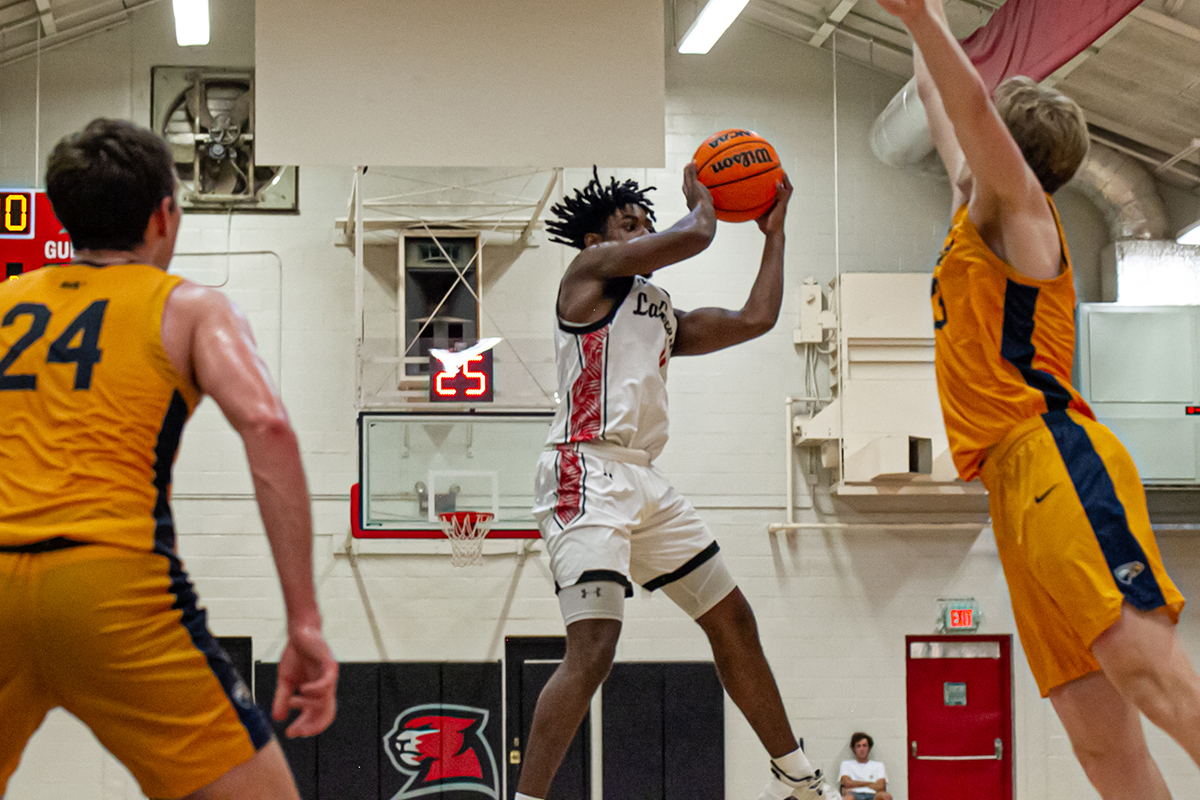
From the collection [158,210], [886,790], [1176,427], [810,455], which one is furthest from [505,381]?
[158,210]

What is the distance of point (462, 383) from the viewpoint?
996 centimetres

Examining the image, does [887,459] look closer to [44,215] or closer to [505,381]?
[505,381]

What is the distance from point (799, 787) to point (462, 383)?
21.8 feet

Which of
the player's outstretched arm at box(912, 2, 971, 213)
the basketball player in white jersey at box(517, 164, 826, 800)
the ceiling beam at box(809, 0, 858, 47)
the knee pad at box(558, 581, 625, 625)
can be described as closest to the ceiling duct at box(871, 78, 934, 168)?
the ceiling beam at box(809, 0, 858, 47)

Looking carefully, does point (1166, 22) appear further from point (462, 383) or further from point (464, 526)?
point (464, 526)

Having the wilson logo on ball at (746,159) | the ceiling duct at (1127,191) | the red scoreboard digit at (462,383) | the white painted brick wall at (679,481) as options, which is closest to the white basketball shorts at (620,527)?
the wilson logo on ball at (746,159)

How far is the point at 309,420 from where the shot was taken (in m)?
10.9

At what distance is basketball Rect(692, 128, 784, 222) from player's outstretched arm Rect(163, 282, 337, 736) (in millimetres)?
2578

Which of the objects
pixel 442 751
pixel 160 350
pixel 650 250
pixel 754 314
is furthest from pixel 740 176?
pixel 442 751

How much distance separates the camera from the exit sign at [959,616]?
10938 millimetres

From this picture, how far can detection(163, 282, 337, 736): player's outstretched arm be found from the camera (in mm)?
2076

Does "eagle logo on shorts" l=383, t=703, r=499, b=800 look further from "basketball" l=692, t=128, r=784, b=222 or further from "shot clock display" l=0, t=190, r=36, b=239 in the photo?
"basketball" l=692, t=128, r=784, b=222

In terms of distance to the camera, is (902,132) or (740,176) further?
(902,132)

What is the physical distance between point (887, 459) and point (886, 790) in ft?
9.54
